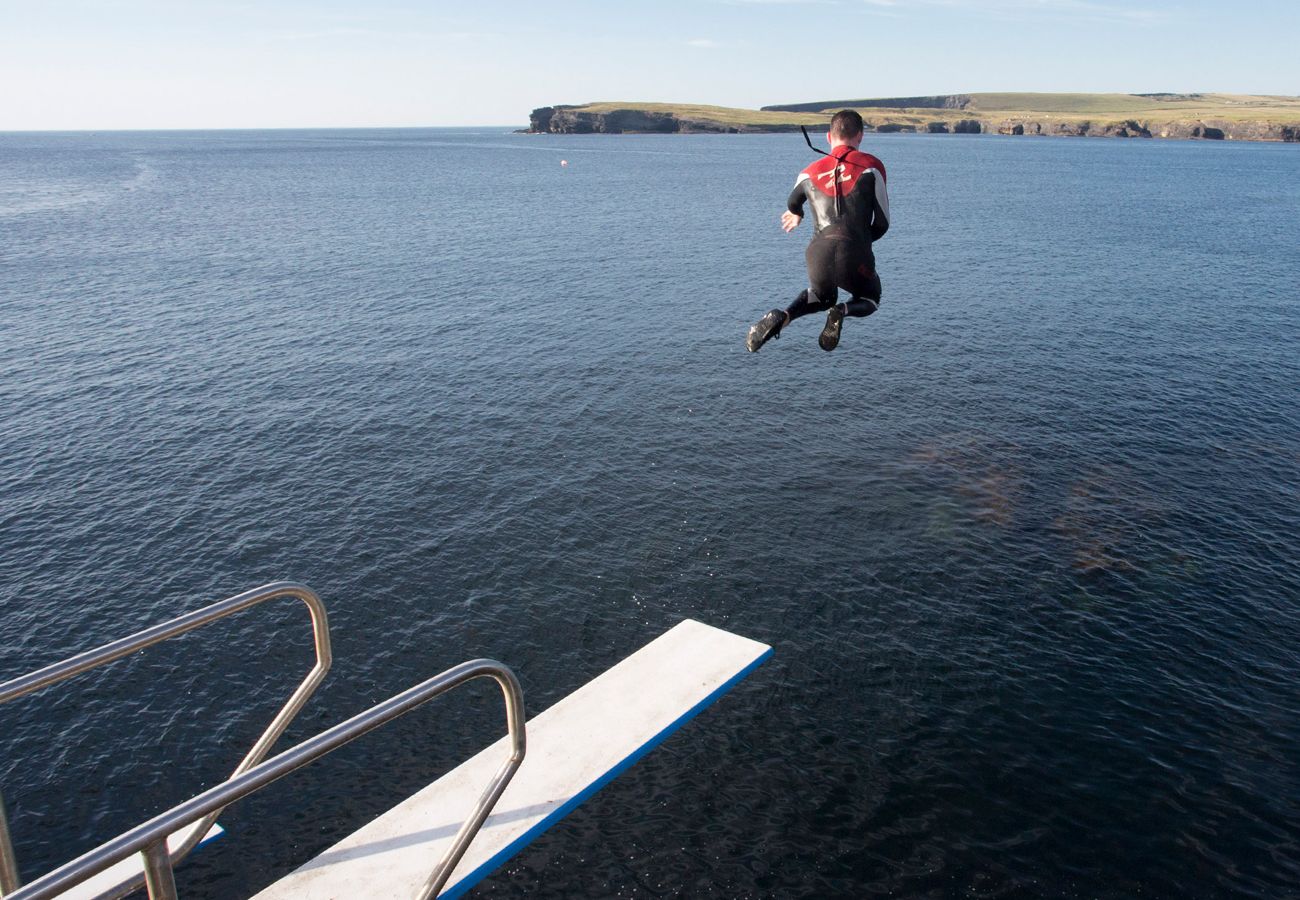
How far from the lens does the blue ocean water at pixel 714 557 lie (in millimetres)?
28016

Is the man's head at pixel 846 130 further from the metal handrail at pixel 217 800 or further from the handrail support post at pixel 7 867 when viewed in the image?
the handrail support post at pixel 7 867

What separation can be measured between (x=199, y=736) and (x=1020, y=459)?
4400 cm

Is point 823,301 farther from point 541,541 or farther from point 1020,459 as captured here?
point 1020,459

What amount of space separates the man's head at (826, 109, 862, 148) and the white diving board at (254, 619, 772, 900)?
918 cm

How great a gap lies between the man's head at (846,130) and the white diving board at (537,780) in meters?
9.18

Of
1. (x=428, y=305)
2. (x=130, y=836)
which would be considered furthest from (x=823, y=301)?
(x=428, y=305)

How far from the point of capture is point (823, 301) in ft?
42.1

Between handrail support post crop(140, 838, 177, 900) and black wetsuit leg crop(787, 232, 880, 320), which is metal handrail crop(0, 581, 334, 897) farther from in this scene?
black wetsuit leg crop(787, 232, 880, 320)

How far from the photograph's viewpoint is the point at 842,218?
12195 millimetres

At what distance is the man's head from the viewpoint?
38.9 feet

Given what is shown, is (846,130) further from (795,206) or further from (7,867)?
(7,867)

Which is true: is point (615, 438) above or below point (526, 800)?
below

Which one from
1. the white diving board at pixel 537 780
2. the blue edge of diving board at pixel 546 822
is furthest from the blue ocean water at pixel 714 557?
the blue edge of diving board at pixel 546 822

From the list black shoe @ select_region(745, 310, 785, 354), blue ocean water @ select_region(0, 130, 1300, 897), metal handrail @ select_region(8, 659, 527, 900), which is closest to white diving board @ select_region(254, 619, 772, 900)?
metal handrail @ select_region(8, 659, 527, 900)
